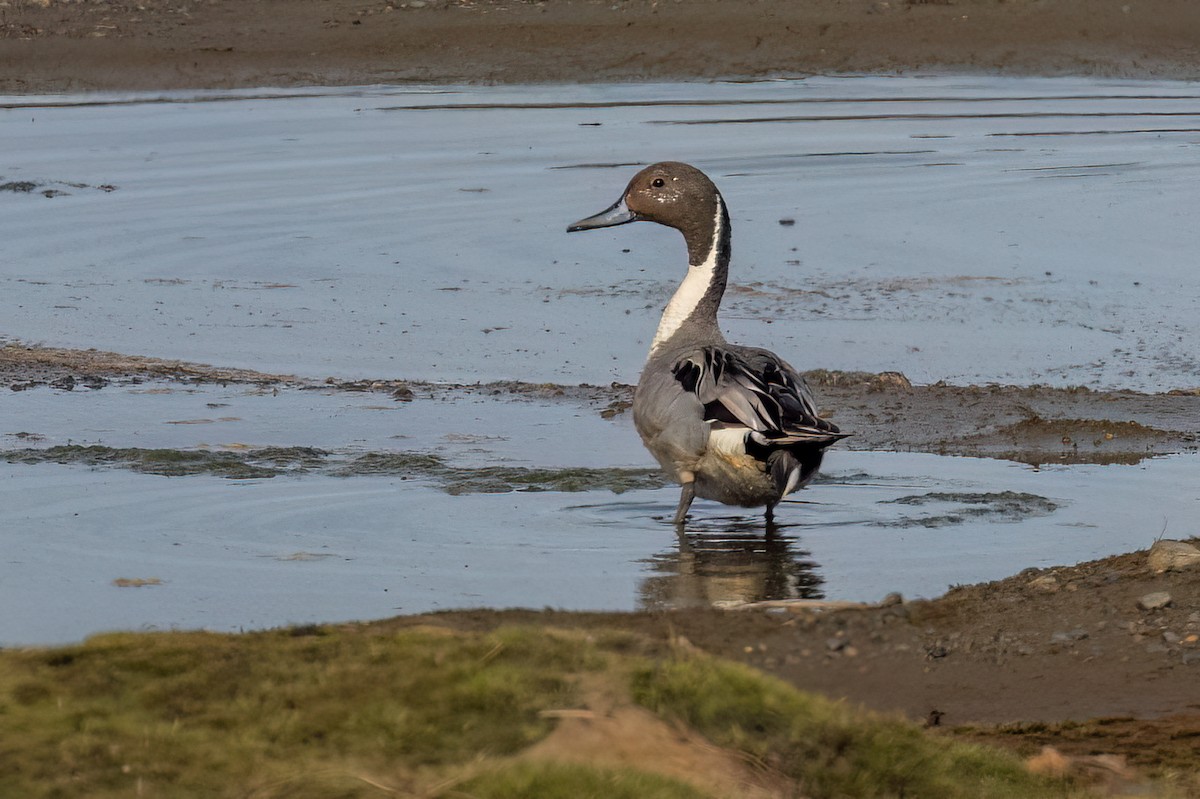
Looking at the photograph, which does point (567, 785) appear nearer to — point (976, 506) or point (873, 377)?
point (976, 506)

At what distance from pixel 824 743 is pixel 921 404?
4.78 metres

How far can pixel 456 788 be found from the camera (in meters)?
3.31

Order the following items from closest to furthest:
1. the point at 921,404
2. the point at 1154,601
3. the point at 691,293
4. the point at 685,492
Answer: the point at 1154,601, the point at 685,492, the point at 691,293, the point at 921,404

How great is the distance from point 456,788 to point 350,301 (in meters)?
7.44

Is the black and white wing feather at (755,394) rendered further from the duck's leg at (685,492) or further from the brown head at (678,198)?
the brown head at (678,198)

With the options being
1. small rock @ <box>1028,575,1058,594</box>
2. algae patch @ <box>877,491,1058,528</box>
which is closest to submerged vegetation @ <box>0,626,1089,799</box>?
small rock @ <box>1028,575,1058,594</box>

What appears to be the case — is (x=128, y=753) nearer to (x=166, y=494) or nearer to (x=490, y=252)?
(x=166, y=494)

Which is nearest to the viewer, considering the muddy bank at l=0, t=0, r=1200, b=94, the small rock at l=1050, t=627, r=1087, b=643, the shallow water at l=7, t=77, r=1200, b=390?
the small rock at l=1050, t=627, r=1087, b=643

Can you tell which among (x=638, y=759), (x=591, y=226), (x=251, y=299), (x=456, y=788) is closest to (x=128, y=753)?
(x=456, y=788)

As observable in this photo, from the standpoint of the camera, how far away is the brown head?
776cm


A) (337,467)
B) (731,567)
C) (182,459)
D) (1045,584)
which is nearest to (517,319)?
(337,467)

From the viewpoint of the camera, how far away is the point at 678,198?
307 inches

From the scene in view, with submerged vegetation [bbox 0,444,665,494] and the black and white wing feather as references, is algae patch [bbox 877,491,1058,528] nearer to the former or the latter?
the black and white wing feather

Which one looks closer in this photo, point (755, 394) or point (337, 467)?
point (755, 394)
